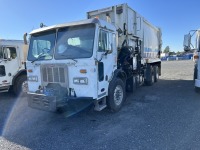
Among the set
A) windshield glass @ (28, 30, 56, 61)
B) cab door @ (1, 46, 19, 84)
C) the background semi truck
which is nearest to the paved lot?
windshield glass @ (28, 30, 56, 61)

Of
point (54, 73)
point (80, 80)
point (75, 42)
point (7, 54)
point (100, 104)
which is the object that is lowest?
point (100, 104)

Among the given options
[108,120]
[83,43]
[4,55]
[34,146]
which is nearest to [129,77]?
[108,120]

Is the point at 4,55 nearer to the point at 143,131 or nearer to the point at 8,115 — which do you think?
the point at 8,115

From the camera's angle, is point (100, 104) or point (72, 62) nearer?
point (72, 62)

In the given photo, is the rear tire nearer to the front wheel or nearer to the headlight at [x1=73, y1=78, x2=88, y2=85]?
the headlight at [x1=73, y1=78, x2=88, y2=85]

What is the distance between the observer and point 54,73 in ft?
15.7

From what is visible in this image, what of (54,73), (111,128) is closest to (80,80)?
(54,73)

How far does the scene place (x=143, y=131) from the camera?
13.6 ft

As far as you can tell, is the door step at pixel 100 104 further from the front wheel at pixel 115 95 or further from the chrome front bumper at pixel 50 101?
the chrome front bumper at pixel 50 101

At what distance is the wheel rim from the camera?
18.1 ft

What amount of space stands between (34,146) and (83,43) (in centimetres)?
262

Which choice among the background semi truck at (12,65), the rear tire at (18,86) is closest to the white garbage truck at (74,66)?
the background semi truck at (12,65)

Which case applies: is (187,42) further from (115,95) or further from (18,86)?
(18,86)

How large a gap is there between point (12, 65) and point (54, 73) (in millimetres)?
4271
